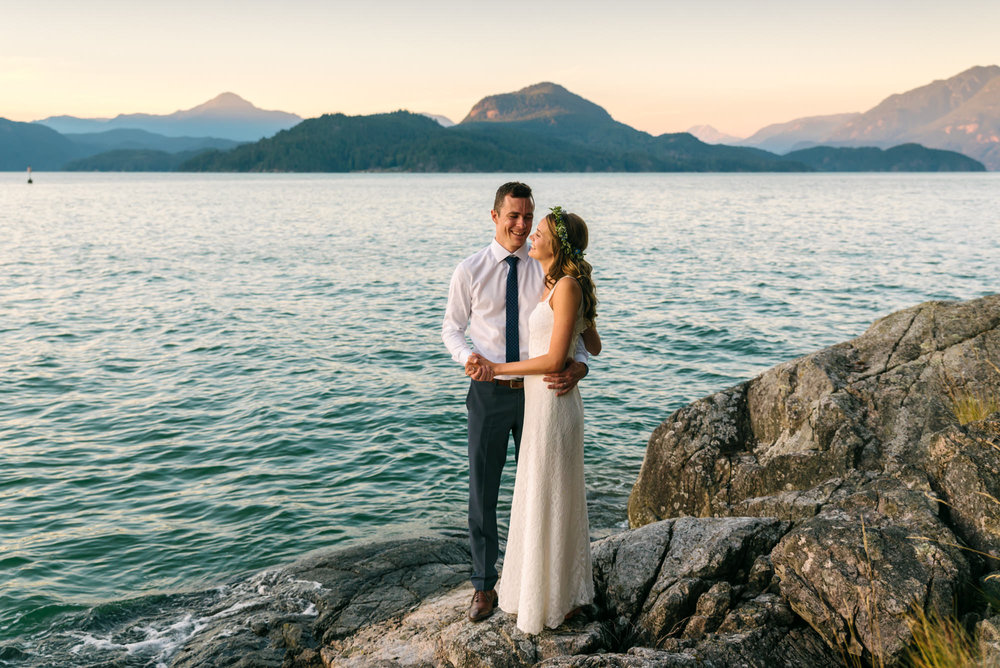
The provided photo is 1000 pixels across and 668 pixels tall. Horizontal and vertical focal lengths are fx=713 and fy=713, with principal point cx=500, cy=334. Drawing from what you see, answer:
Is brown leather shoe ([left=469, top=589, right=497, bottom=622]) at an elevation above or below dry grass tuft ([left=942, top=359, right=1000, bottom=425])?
below

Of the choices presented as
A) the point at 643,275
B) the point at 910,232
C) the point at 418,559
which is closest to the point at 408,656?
the point at 418,559

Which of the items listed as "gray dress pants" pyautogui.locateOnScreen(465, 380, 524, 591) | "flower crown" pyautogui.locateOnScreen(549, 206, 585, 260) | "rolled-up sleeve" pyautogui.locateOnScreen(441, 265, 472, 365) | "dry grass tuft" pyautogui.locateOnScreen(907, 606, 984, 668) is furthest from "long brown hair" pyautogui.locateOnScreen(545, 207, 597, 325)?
"dry grass tuft" pyautogui.locateOnScreen(907, 606, 984, 668)

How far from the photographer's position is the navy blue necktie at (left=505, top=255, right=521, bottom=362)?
548 cm

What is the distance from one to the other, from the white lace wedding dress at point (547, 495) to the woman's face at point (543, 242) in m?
0.29

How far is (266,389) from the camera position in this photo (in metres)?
16.9

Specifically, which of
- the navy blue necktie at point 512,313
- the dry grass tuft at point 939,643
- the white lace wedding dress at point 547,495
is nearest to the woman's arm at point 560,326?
the white lace wedding dress at point 547,495

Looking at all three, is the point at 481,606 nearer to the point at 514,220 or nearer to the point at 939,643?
the point at 514,220

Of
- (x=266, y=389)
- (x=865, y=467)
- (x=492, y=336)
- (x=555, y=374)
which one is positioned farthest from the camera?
(x=266, y=389)

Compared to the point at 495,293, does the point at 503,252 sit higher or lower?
higher

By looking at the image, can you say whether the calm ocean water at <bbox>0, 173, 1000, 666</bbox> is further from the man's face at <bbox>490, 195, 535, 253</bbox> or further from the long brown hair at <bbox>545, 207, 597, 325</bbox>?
the long brown hair at <bbox>545, 207, 597, 325</bbox>

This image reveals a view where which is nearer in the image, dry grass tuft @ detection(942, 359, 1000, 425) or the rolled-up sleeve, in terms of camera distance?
the rolled-up sleeve

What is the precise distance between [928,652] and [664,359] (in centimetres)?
1506

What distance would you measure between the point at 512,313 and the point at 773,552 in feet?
9.08

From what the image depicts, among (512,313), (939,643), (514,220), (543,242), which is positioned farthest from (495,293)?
(939,643)
